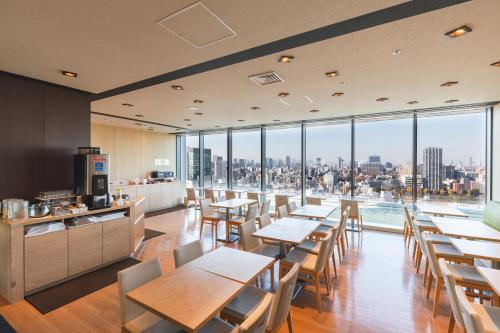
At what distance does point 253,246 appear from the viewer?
3.21 meters

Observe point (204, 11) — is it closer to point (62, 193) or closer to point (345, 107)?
point (62, 193)

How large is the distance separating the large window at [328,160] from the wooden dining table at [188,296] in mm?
4935

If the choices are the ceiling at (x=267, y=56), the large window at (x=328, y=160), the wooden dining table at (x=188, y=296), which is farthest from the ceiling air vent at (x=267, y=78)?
the large window at (x=328, y=160)

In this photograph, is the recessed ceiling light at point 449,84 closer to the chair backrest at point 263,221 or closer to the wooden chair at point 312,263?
the wooden chair at point 312,263

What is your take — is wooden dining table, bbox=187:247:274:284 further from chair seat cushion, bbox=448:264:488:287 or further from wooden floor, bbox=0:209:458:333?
chair seat cushion, bbox=448:264:488:287

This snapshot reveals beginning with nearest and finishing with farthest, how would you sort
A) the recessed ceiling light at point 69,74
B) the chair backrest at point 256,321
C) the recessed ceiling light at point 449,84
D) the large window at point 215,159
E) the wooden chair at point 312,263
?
the chair backrest at point 256,321
the wooden chair at point 312,263
the recessed ceiling light at point 69,74
the recessed ceiling light at point 449,84
the large window at point 215,159

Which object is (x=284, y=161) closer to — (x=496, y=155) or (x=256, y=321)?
(x=496, y=155)

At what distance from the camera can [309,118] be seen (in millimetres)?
6375

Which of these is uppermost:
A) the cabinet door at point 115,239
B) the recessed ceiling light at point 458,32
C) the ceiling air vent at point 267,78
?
the ceiling air vent at point 267,78

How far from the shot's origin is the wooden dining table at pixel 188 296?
4.48 feet

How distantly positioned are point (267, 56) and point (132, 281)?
2.62 metres

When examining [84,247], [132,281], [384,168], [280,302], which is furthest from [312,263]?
[384,168]

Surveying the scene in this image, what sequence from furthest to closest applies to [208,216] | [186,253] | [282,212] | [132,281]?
[208,216]
[282,212]
[186,253]
[132,281]

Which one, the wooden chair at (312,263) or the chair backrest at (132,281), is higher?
the chair backrest at (132,281)
